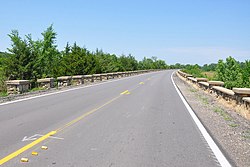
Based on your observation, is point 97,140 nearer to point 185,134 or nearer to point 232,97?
point 185,134

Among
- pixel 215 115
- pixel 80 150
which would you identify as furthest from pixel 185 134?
pixel 215 115

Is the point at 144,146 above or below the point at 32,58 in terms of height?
below

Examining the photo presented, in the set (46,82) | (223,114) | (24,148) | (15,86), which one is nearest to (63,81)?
(46,82)

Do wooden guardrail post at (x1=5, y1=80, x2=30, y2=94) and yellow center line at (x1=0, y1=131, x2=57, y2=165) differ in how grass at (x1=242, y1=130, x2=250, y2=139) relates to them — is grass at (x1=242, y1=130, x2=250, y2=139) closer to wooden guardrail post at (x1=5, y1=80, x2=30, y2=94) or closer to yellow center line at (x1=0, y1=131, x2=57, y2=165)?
yellow center line at (x1=0, y1=131, x2=57, y2=165)

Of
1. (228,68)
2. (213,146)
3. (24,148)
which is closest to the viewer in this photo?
(24,148)

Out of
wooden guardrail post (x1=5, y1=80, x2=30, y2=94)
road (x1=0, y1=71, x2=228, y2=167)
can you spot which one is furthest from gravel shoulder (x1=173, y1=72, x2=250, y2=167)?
wooden guardrail post (x1=5, y1=80, x2=30, y2=94)

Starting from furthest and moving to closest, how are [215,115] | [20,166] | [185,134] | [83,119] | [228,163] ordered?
[215,115] → [83,119] → [185,134] → [228,163] → [20,166]

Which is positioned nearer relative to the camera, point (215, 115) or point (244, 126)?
point (244, 126)

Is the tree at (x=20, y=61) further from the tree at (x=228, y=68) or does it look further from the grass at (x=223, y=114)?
the tree at (x=228, y=68)

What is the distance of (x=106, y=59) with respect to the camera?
3206 inches

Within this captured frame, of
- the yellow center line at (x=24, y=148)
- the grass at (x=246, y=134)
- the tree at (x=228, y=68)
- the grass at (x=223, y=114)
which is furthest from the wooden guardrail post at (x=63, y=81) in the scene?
the tree at (x=228, y=68)

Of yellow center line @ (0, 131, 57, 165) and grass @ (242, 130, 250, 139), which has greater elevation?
yellow center line @ (0, 131, 57, 165)

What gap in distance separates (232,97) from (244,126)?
13.3 ft

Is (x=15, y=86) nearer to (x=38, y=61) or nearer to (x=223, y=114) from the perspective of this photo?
(x=223, y=114)
